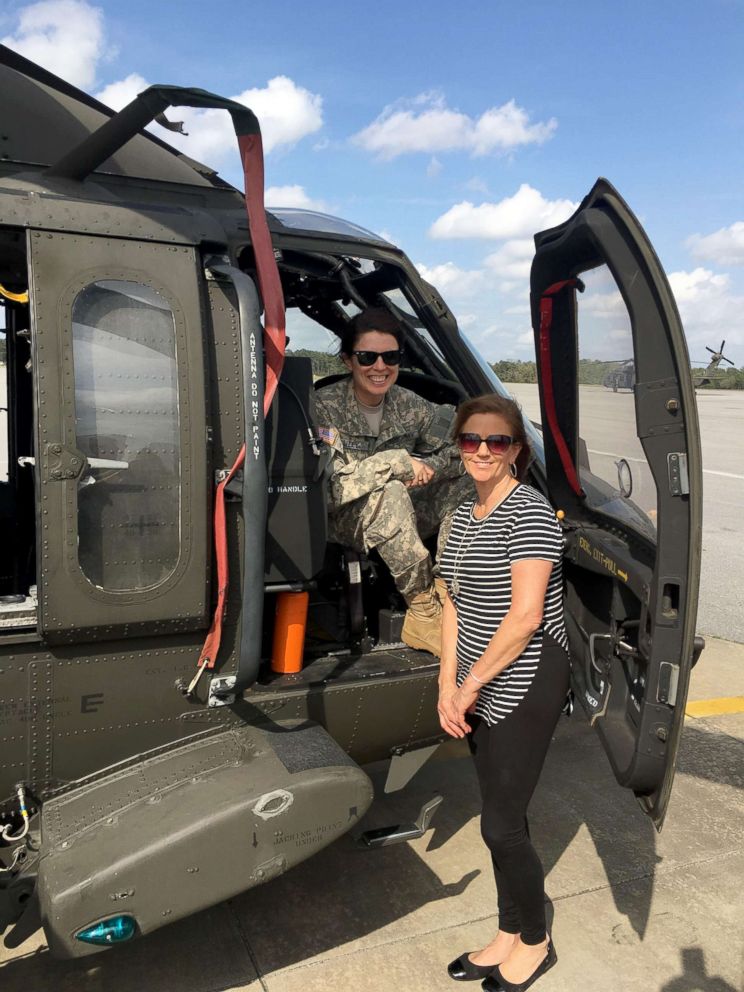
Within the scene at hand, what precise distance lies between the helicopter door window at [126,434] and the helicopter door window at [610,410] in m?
1.53

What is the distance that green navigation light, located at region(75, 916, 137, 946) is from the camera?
2.21 m

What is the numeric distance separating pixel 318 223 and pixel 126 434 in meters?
1.57

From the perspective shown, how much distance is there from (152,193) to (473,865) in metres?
2.98

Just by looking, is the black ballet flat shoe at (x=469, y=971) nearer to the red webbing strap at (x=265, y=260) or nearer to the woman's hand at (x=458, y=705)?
the woman's hand at (x=458, y=705)

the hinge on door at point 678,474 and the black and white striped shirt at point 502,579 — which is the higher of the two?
the hinge on door at point 678,474

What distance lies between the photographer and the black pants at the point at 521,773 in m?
2.54

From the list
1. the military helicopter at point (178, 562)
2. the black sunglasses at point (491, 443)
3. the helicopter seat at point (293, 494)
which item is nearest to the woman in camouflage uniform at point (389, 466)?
the helicopter seat at point (293, 494)

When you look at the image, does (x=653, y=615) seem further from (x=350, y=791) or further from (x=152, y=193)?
(x=152, y=193)

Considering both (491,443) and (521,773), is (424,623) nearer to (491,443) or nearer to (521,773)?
(521,773)

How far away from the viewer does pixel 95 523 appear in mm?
2506

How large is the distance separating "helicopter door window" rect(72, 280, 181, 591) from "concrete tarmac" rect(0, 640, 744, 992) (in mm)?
1344

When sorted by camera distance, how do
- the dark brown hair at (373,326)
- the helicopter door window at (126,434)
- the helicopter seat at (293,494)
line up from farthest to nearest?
1. the dark brown hair at (373,326)
2. the helicopter seat at (293,494)
3. the helicopter door window at (126,434)

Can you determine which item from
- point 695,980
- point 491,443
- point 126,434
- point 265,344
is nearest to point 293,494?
point 265,344

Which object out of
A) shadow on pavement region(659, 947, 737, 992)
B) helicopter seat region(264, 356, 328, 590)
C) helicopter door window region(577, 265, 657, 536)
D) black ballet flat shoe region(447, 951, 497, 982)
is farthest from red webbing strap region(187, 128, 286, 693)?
shadow on pavement region(659, 947, 737, 992)
